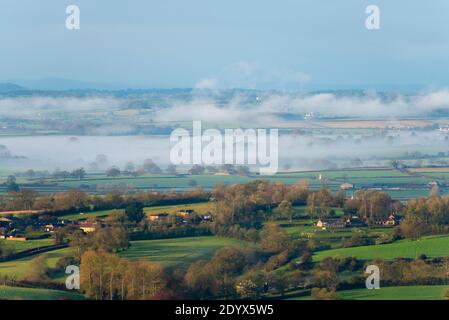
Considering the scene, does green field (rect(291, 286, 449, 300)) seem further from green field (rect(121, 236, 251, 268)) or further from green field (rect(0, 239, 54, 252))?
green field (rect(0, 239, 54, 252))

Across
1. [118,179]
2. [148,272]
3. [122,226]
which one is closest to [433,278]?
[148,272]

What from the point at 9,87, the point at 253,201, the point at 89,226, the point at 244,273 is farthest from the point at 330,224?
the point at 9,87

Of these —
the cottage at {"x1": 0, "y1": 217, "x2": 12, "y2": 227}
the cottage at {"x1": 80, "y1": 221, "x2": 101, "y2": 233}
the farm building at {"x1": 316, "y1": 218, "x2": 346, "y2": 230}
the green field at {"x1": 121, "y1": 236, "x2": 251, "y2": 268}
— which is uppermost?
the cottage at {"x1": 0, "y1": 217, "x2": 12, "y2": 227}

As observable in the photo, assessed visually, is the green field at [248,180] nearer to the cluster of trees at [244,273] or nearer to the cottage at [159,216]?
the cottage at [159,216]

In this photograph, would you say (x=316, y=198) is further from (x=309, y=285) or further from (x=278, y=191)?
(x=309, y=285)

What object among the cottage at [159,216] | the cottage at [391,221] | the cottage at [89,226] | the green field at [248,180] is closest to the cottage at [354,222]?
the cottage at [391,221]

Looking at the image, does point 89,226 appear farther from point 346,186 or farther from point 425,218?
point 346,186

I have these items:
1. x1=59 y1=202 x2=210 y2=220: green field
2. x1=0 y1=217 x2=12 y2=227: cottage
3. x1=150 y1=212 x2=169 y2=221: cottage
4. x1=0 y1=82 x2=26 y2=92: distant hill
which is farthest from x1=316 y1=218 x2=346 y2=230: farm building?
x1=0 y1=82 x2=26 y2=92: distant hill
